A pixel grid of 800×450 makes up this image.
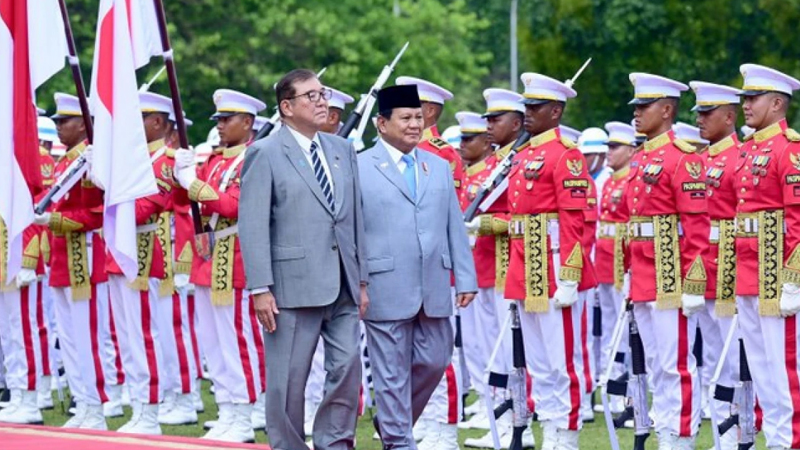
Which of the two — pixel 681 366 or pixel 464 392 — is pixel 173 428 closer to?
pixel 464 392

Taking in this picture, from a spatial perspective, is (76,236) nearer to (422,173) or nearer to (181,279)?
(181,279)

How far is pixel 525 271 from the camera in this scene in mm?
12430

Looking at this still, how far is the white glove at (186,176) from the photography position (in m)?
12.3

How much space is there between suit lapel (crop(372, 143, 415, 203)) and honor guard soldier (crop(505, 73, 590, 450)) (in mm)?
1786

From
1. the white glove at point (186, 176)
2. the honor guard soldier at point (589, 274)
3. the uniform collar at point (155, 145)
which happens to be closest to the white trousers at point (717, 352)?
the honor guard soldier at point (589, 274)

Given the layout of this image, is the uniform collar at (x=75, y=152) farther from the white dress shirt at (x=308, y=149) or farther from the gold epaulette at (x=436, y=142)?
the white dress shirt at (x=308, y=149)

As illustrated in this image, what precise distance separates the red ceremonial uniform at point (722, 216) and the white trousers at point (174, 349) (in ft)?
13.8

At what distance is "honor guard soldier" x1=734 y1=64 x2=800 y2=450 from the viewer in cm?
1103

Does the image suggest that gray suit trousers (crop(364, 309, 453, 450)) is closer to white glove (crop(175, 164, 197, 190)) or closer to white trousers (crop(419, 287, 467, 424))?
white trousers (crop(419, 287, 467, 424))

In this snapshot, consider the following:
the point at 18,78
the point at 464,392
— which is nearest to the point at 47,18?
the point at 18,78

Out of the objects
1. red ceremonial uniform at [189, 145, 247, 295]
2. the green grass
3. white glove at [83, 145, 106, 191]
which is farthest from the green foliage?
white glove at [83, 145, 106, 191]

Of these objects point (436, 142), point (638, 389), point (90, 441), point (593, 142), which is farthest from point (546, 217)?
point (593, 142)

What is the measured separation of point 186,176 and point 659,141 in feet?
9.83

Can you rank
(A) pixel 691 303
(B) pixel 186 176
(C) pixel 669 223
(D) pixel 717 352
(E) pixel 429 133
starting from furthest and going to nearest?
(E) pixel 429 133 < (D) pixel 717 352 < (B) pixel 186 176 < (C) pixel 669 223 < (A) pixel 691 303
